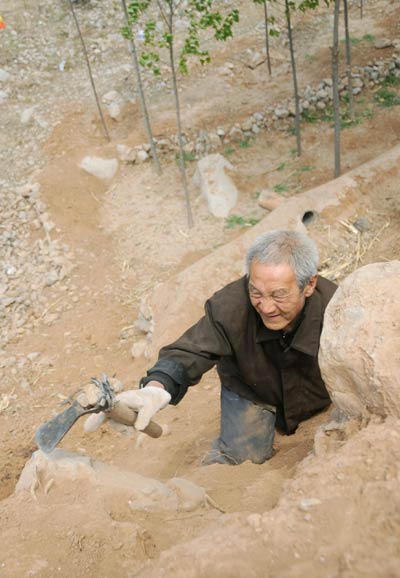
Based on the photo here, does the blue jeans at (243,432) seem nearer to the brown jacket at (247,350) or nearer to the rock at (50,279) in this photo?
the brown jacket at (247,350)

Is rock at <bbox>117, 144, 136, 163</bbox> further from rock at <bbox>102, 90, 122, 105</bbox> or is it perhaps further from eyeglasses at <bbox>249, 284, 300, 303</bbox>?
eyeglasses at <bbox>249, 284, 300, 303</bbox>

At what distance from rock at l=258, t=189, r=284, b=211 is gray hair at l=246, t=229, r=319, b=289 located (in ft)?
12.4

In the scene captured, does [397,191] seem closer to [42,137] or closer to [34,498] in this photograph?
[34,498]

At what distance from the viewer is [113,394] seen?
233 cm

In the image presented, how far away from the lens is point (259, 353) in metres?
2.96

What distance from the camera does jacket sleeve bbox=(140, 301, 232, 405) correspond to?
2.76 meters

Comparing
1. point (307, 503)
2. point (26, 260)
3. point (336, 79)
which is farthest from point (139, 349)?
point (336, 79)

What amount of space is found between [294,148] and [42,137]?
4.26m

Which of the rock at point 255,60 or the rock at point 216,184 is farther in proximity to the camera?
the rock at point 255,60

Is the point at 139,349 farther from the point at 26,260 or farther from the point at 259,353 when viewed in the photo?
the point at 26,260

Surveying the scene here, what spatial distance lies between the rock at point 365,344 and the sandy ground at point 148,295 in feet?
0.73

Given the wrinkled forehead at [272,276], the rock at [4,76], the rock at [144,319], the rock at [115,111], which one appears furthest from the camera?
the rock at [4,76]

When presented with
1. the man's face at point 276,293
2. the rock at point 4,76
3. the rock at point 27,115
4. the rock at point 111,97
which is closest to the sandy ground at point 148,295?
the rock at point 111,97

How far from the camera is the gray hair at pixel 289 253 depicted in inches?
100
